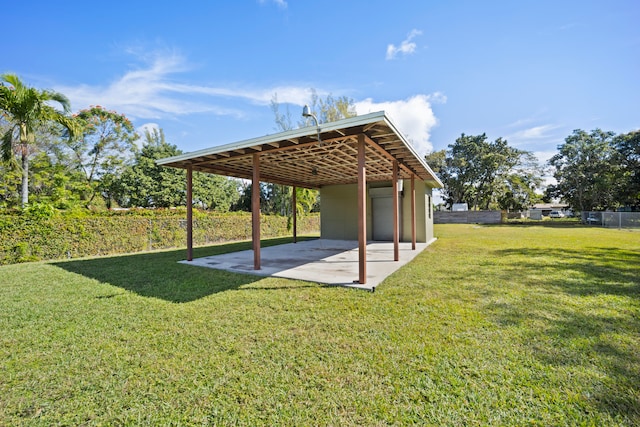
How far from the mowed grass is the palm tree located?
593 cm

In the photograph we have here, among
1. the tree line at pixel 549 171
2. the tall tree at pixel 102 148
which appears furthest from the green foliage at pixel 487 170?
the tall tree at pixel 102 148

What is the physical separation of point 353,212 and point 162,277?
8609 mm

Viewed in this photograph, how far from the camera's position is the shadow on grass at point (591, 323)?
2.09m

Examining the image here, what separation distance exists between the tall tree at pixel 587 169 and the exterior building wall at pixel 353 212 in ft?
75.3

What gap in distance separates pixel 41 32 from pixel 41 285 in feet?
25.7

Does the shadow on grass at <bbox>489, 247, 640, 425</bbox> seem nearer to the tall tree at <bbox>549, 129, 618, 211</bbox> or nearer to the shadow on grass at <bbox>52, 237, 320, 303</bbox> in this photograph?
the shadow on grass at <bbox>52, 237, 320, 303</bbox>

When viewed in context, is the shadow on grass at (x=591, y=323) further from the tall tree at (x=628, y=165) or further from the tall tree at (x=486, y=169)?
the tall tree at (x=486, y=169)

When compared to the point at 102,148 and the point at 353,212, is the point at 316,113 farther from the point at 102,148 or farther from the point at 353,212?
the point at 102,148

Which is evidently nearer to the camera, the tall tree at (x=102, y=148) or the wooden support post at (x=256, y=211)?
the wooden support post at (x=256, y=211)

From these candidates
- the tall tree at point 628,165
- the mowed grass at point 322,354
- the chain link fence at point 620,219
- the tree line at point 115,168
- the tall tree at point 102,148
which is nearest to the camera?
the mowed grass at point 322,354

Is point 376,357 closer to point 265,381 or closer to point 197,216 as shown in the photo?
point 265,381

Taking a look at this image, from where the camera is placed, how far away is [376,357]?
99.3 inches

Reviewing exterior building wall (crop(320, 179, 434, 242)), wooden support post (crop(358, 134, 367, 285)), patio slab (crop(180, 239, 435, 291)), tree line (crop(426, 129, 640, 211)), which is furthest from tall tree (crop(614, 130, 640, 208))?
wooden support post (crop(358, 134, 367, 285))

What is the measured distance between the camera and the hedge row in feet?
24.3
